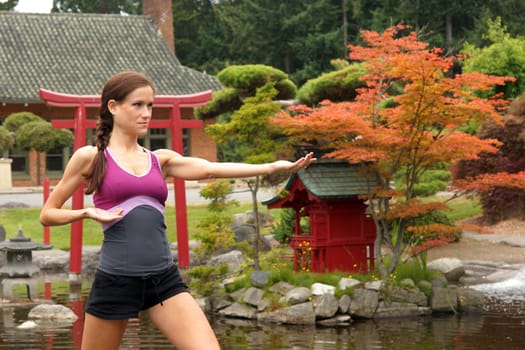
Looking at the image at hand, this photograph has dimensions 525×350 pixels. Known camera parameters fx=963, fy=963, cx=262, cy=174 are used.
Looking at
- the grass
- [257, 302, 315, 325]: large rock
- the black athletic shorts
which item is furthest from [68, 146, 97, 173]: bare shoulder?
the grass

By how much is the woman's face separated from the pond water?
6529 millimetres

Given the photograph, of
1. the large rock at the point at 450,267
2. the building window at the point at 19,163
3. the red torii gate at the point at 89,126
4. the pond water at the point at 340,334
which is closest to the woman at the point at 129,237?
the pond water at the point at 340,334

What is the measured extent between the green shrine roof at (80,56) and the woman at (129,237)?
28686 mm

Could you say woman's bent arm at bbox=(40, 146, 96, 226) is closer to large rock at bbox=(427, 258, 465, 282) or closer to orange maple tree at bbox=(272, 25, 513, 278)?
orange maple tree at bbox=(272, 25, 513, 278)

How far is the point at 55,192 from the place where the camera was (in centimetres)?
452

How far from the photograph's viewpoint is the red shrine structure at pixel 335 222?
14.8 m

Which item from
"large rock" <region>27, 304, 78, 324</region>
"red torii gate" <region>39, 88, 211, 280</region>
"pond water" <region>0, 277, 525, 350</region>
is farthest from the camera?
"red torii gate" <region>39, 88, 211, 280</region>

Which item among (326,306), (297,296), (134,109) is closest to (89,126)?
(297,296)

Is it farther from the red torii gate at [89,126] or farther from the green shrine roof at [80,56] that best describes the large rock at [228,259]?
the green shrine roof at [80,56]

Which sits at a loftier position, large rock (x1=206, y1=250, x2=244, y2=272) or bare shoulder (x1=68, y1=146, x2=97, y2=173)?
bare shoulder (x1=68, y1=146, x2=97, y2=173)

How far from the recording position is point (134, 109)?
4441 mm

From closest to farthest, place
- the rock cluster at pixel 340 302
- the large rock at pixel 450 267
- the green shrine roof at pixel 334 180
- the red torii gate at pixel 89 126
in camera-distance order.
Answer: the rock cluster at pixel 340 302
the green shrine roof at pixel 334 180
the red torii gate at pixel 89 126
the large rock at pixel 450 267

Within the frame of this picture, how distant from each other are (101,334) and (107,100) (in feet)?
3.53

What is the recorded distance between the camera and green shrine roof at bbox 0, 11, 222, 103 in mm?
33625
